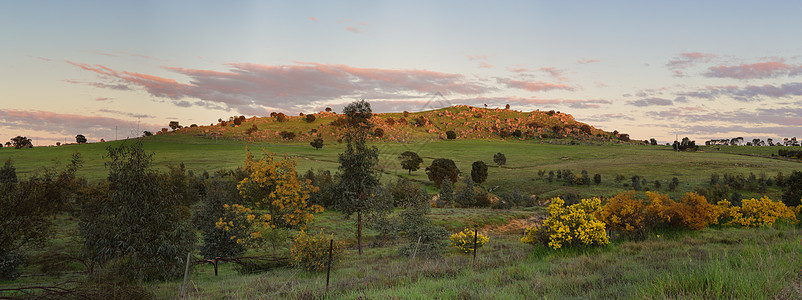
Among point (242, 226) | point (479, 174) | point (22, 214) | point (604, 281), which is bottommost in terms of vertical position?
point (479, 174)

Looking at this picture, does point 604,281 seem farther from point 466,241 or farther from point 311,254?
point 466,241

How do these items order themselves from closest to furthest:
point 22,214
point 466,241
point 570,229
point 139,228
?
point 570,229
point 22,214
point 139,228
point 466,241

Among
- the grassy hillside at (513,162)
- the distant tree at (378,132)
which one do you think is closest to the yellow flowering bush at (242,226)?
the distant tree at (378,132)

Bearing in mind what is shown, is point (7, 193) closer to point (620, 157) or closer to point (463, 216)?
point (463, 216)

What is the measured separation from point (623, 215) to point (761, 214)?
763cm

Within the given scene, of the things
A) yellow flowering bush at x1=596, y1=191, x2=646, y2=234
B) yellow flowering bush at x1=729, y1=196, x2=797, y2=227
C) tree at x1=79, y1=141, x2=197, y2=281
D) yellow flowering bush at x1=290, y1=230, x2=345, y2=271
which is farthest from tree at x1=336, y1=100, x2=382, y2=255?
yellow flowering bush at x1=729, y1=196, x2=797, y2=227

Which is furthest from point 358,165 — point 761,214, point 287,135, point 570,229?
point 287,135

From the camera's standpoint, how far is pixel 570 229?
604 inches

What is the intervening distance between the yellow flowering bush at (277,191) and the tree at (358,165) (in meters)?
2.37

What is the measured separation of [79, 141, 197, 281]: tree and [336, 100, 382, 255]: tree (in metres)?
9.79

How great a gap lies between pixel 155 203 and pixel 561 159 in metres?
120

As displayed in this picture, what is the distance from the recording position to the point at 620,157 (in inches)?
4594

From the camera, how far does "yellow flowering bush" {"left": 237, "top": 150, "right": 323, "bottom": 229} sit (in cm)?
2312

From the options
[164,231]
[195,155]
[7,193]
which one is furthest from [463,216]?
[195,155]
